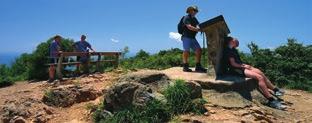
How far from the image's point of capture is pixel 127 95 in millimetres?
9797

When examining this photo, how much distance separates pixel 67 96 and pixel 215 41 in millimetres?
3770

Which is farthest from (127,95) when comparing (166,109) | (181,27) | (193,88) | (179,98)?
(181,27)

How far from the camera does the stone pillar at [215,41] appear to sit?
429 inches

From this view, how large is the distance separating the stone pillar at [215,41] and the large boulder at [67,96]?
10.1 feet

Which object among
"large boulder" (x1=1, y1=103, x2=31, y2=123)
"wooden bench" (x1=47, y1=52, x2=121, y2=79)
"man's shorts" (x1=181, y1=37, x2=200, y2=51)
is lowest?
"large boulder" (x1=1, y1=103, x2=31, y2=123)

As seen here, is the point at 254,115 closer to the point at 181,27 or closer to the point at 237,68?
the point at 237,68

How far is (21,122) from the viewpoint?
10.7 metres

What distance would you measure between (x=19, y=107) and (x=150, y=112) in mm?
3492

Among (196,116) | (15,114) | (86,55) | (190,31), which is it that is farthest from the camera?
(86,55)

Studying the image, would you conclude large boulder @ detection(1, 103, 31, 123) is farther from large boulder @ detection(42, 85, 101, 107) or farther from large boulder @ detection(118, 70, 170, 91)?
large boulder @ detection(118, 70, 170, 91)

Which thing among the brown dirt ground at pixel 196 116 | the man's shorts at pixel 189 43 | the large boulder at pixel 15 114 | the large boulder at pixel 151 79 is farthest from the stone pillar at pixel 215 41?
the large boulder at pixel 15 114

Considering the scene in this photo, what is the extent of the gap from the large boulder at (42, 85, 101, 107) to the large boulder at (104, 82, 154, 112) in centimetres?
176

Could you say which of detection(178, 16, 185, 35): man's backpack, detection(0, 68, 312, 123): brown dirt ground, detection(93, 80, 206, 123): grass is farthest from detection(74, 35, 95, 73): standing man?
detection(93, 80, 206, 123): grass

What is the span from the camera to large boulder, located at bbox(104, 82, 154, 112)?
954cm
